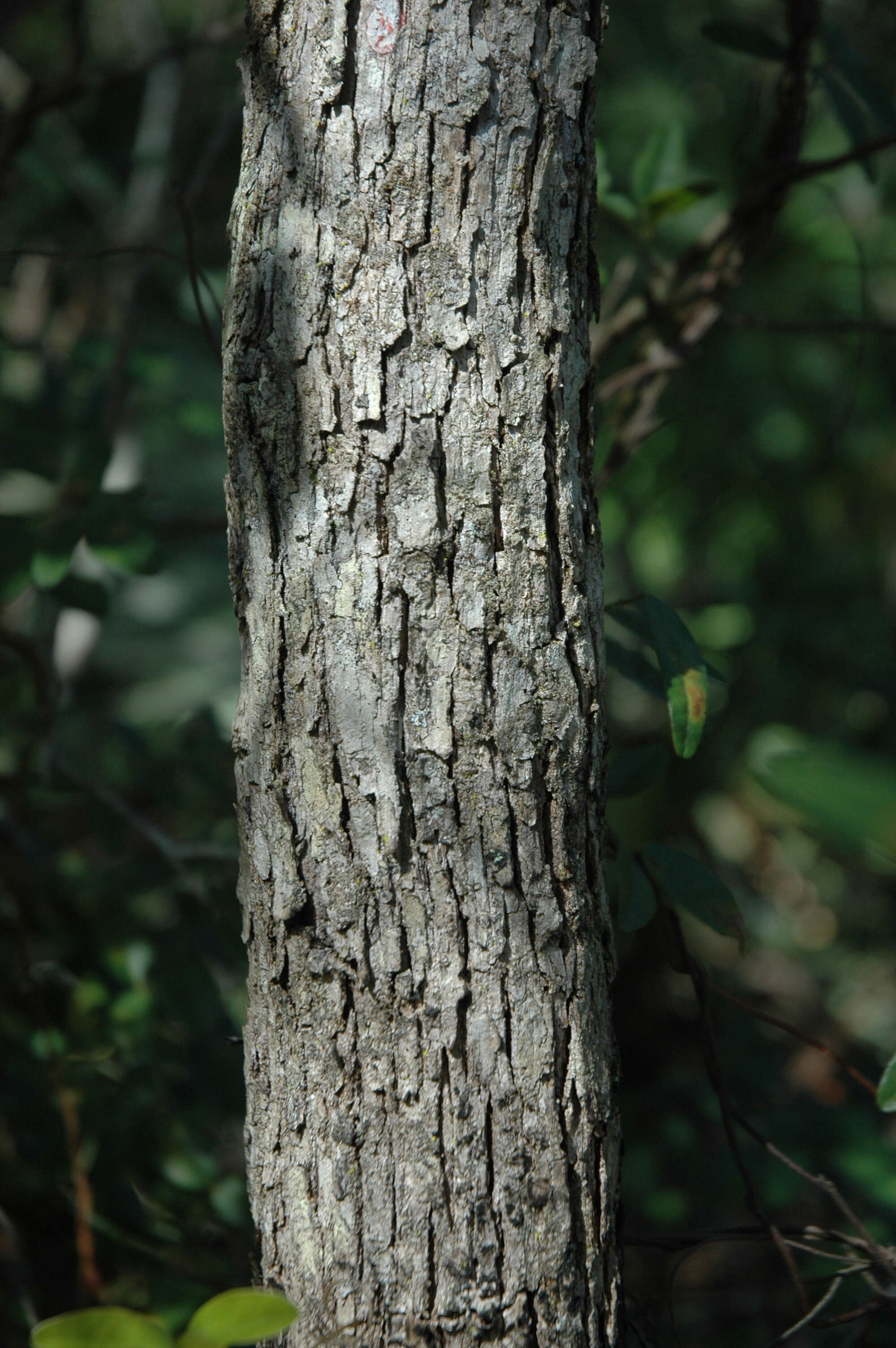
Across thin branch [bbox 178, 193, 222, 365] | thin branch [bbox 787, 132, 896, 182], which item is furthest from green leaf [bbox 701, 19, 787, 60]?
thin branch [bbox 178, 193, 222, 365]

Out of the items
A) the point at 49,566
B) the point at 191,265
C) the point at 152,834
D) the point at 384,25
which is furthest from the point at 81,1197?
the point at 384,25

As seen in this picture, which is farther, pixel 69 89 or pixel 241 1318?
pixel 69 89

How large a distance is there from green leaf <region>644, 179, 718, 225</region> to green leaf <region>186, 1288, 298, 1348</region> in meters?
1.36

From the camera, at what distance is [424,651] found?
723 millimetres

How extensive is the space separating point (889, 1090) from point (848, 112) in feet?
4.31

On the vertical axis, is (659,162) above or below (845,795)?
above

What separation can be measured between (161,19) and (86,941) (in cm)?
361

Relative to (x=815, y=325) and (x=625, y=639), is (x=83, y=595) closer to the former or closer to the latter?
(x=815, y=325)

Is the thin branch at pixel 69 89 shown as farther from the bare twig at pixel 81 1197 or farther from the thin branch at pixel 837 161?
the bare twig at pixel 81 1197

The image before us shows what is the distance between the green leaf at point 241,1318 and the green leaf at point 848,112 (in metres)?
1.55

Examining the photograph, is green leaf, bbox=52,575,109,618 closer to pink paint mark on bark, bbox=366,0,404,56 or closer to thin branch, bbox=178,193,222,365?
thin branch, bbox=178,193,222,365

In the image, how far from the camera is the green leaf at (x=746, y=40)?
54.3 inches

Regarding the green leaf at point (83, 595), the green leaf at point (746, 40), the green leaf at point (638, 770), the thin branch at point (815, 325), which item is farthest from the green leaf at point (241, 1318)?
the green leaf at point (746, 40)

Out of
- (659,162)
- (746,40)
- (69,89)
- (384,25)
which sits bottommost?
(384,25)
